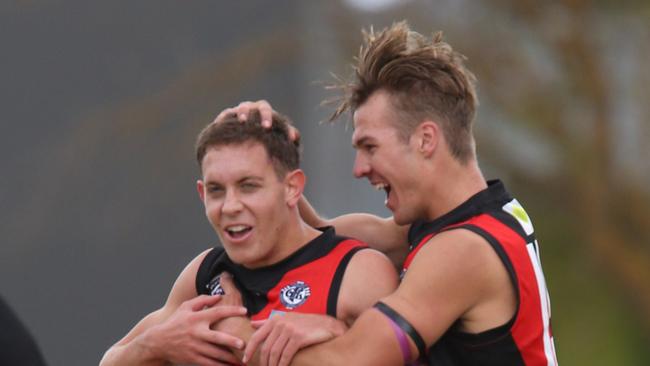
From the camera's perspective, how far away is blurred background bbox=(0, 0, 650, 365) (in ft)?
36.3

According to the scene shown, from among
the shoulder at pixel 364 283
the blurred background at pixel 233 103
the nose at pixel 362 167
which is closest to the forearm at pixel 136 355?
the shoulder at pixel 364 283

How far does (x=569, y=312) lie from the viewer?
44.3 ft

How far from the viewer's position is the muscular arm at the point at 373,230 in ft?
17.7

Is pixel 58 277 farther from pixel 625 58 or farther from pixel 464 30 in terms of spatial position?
pixel 625 58

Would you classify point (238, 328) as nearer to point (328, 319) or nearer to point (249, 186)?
point (328, 319)

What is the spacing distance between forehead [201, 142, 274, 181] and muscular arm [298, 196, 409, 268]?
1.96 feet

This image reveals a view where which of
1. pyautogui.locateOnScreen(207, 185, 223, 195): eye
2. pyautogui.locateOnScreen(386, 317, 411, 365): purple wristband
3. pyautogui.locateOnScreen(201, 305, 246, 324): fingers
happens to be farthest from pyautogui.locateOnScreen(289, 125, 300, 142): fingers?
pyautogui.locateOnScreen(386, 317, 411, 365): purple wristband

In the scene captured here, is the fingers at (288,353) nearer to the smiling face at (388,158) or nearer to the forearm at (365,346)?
the forearm at (365,346)

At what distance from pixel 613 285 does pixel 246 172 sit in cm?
982

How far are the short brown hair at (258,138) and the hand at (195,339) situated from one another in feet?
2.06

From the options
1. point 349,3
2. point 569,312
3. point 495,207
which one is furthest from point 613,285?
point 495,207

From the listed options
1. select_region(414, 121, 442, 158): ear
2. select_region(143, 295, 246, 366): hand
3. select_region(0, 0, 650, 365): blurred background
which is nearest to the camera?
select_region(143, 295, 246, 366): hand

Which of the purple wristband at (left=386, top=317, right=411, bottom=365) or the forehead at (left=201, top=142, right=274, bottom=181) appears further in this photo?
the forehead at (left=201, top=142, right=274, bottom=181)

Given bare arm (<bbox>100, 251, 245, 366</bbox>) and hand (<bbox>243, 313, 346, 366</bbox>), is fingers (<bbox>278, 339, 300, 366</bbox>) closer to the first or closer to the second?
hand (<bbox>243, 313, 346, 366</bbox>)
